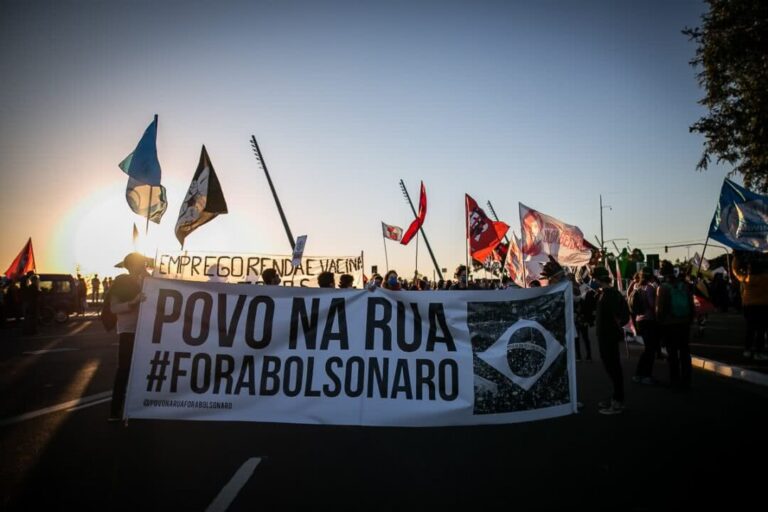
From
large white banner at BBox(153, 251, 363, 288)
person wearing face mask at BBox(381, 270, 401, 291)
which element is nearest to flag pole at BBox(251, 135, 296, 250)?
large white banner at BBox(153, 251, 363, 288)

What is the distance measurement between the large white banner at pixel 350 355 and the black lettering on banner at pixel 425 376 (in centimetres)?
1

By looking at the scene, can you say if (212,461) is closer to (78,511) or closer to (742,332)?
(78,511)

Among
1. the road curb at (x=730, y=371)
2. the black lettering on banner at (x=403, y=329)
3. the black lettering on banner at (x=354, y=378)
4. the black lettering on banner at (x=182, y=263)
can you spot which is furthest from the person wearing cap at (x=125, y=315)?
the black lettering on banner at (x=182, y=263)

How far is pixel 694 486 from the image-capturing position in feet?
13.3

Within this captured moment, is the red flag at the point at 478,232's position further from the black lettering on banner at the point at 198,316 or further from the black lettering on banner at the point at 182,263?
the black lettering on banner at the point at 198,316

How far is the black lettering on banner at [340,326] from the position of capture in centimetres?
583

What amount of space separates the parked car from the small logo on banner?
79.7 ft

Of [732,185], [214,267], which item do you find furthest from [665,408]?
[214,267]

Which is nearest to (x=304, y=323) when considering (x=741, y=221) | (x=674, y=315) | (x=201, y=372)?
(x=201, y=372)

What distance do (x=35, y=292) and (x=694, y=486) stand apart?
21.0m

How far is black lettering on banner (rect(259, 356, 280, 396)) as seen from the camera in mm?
5672

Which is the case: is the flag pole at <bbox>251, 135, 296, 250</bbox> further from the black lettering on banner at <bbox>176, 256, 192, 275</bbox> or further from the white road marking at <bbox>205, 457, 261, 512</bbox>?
the white road marking at <bbox>205, 457, 261, 512</bbox>

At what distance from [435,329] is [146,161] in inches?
270

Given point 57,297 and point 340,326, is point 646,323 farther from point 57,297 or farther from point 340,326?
point 57,297
